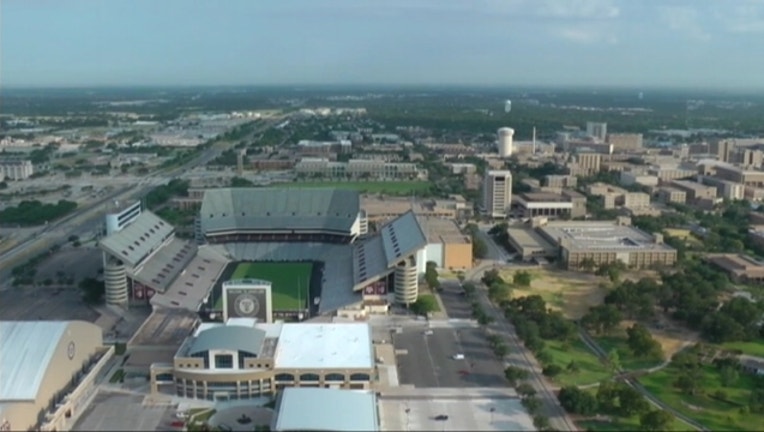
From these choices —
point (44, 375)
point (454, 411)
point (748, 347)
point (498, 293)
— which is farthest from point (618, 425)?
point (44, 375)

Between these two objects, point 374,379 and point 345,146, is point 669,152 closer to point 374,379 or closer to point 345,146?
point 345,146

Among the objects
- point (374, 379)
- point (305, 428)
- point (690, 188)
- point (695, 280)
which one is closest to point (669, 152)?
point (690, 188)

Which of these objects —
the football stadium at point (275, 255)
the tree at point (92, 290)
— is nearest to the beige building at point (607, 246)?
the football stadium at point (275, 255)

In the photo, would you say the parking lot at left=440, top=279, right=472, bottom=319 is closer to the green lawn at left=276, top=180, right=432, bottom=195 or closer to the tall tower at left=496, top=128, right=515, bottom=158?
the green lawn at left=276, top=180, right=432, bottom=195

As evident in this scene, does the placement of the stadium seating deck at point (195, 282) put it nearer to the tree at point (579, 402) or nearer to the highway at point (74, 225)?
the highway at point (74, 225)

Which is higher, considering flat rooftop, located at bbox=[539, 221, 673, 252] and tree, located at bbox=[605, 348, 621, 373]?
flat rooftop, located at bbox=[539, 221, 673, 252]

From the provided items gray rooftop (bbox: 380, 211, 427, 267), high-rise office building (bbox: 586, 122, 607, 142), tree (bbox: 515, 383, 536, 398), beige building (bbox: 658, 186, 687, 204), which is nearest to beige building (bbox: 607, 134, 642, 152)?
high-rise office building (bbox: 586, 122, 607, 142)
